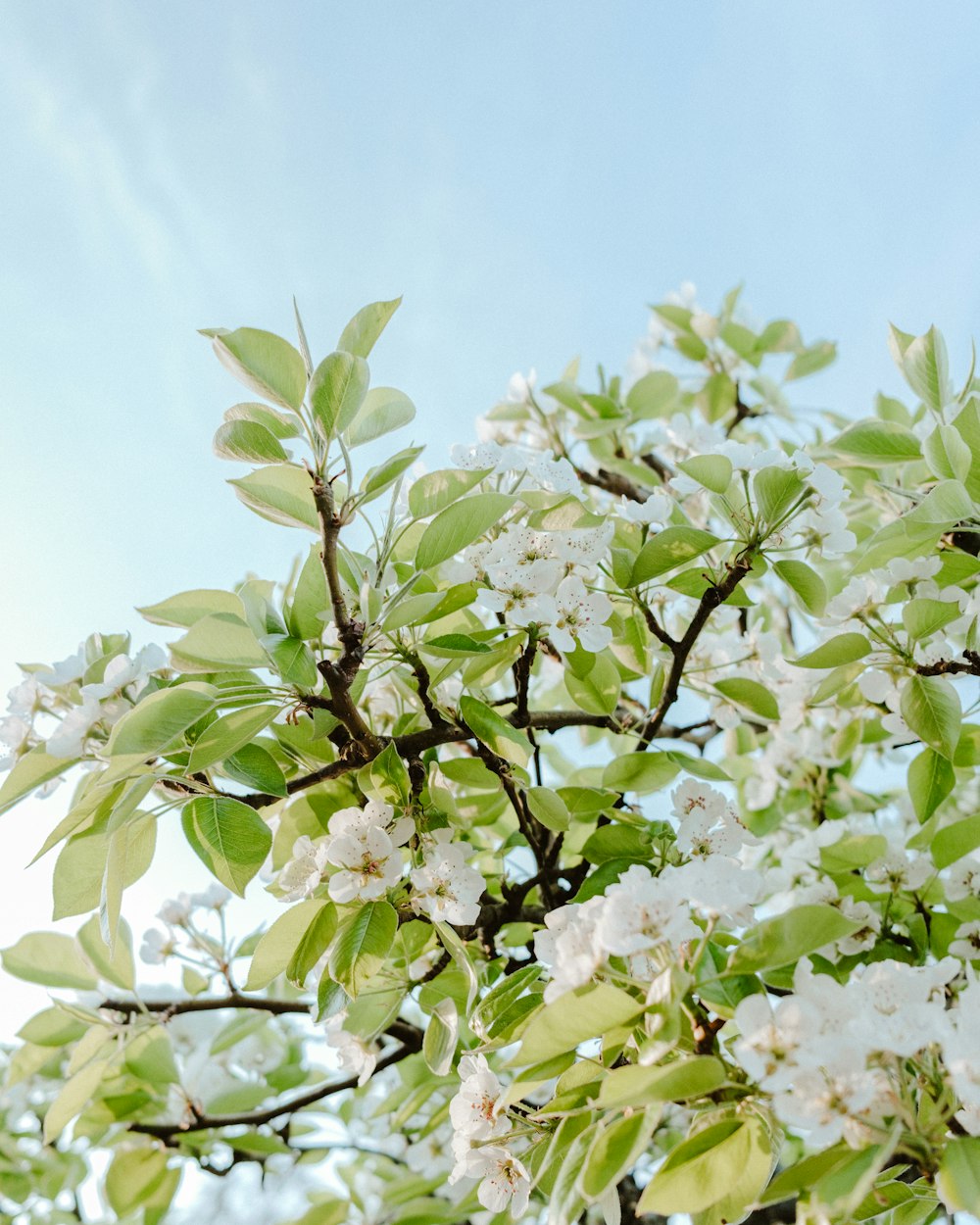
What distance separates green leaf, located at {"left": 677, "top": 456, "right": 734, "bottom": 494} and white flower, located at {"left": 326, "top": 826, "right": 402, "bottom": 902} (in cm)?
50

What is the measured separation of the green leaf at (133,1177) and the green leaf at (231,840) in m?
0.95

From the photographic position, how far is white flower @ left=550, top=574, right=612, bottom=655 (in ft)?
3.42

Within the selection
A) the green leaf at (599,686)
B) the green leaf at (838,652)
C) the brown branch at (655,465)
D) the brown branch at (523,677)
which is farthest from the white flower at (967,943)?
the brown branch at (655,465)

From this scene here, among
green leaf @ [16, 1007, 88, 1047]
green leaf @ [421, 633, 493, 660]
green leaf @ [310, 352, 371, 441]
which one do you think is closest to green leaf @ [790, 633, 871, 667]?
green leaf @ [421, 633, 493, 660]

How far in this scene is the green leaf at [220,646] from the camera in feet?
2.81

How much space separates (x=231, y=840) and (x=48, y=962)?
0.71 m

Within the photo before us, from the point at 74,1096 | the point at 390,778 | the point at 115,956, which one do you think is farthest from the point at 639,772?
the point at 74,1096

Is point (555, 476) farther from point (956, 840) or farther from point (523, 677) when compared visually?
point (956, 840)

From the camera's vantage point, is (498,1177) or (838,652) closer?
(498,1177)

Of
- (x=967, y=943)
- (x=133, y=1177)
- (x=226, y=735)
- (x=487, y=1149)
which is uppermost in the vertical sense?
(x=226, y=735)

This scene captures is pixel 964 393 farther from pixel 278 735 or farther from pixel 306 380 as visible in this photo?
pixel 278 735

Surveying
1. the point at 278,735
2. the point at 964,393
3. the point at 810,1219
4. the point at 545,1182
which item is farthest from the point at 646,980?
the point at 964,393

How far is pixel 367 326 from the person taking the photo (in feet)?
3.12

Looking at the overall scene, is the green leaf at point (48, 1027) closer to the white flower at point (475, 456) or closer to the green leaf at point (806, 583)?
the white flower at point (475, 456)
